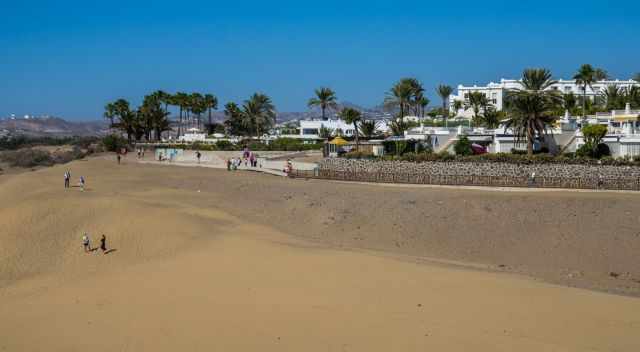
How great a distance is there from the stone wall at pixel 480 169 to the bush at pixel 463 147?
4.48m

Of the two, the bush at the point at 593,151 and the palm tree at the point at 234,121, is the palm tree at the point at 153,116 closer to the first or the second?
the palm tree at the point at 234,121

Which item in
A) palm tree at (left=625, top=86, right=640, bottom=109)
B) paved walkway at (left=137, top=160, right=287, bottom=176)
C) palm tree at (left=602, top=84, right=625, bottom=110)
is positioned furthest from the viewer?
palm tree at (left=602, top=84, right=625, bottom=110)

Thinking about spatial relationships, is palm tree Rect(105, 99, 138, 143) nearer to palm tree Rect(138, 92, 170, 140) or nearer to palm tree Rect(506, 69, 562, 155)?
palm tree Rect(138, 92, 170, 140)

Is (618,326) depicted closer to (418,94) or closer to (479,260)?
(479,260)

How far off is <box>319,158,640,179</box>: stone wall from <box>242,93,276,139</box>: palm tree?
4324 centimetres

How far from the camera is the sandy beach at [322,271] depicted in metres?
14.7

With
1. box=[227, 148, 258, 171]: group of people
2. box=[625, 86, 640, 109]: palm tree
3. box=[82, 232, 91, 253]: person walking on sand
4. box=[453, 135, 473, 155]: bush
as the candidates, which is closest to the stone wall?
box=[453, 135, 473, 155]: bush

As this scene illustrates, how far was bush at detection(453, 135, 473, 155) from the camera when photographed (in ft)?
147

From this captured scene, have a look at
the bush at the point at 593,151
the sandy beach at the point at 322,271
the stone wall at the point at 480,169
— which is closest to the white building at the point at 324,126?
the stone wall at the point at 480,169

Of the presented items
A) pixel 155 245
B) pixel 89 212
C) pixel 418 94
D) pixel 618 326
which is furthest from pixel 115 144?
pixel 618 326

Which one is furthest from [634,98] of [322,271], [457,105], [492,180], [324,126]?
[322,271]

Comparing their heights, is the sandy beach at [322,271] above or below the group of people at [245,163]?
below

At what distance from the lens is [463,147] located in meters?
45.1

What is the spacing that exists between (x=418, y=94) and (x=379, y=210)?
60318mm
